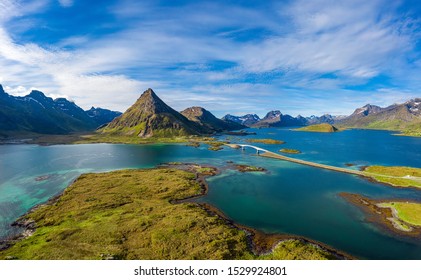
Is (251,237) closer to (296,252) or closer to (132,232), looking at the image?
(296,252)

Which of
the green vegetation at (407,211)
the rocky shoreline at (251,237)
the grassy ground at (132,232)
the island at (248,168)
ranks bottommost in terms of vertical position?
the rocky shoreline at (251,237)

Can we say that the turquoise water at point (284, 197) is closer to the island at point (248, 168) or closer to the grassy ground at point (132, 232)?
the island at point (248, 168)

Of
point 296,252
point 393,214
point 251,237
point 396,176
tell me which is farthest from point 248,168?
point 296,252

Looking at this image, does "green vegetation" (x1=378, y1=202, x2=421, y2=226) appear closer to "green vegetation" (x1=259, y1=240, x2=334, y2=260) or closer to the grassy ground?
"green vegetation" (x1=259, y1=240, x2=334, y2=260)

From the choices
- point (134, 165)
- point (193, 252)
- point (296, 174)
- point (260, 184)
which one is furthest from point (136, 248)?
point (134, 165)

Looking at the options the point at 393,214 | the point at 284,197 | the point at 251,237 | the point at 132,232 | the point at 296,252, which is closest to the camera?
the point at 296,252

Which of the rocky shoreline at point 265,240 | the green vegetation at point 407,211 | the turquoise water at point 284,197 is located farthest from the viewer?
the green vegetation at point 407,211

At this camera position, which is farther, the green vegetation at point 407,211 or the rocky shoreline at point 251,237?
the green vegetation at point 407,211

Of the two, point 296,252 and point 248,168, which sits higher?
point 248,168

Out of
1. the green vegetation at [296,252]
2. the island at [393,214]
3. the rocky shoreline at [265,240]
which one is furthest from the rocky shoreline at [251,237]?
the island at [393,214]
